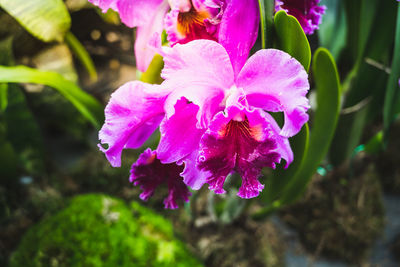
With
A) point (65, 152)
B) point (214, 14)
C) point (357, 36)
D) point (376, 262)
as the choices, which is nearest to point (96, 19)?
point (65, 152)

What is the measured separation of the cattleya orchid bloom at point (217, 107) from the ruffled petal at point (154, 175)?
8 cm

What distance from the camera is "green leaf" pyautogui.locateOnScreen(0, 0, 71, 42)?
2.42 feet

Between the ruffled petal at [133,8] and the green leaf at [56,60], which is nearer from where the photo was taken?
the ruffled petal at [133,8]

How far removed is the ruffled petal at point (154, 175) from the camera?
73 centimetres

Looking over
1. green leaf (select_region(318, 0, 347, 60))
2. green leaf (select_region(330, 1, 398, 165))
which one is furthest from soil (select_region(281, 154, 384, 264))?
green leaf (select_region(318, 0, 347, 60))

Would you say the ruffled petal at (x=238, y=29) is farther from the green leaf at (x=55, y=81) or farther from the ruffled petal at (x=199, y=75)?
the green leaf at (x=55, y=81)

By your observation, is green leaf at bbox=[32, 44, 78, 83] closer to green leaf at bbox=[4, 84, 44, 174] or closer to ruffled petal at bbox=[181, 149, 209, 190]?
green leaf at bbox=[4, 84, 44, 174]

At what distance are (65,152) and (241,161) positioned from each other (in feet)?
5.53

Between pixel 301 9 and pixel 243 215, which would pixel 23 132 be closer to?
pixel 243 215

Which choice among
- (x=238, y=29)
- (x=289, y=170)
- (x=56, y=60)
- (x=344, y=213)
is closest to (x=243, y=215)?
(x=344, y=213)

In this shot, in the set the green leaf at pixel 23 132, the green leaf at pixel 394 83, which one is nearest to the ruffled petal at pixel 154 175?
the green leaf at pixel 394 83

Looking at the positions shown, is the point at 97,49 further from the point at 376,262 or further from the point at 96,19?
the point at 376,262

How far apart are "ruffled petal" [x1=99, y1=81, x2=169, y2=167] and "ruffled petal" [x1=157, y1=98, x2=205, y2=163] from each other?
0.03m

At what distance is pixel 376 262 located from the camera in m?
1.64
